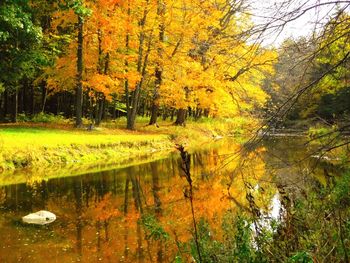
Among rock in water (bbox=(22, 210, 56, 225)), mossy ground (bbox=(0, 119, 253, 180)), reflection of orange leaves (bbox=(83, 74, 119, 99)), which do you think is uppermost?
reflection of orange leaves (bbox=(83, 74, 119, 99))

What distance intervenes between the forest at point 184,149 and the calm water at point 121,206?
5 centimetres

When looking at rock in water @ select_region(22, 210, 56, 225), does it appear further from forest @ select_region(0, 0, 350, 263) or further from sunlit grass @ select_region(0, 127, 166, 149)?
sunlit grass @ select_region(0, 127, 166, 149)

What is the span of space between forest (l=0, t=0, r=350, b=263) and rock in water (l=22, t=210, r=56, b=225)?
21cm

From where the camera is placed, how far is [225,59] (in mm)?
4160

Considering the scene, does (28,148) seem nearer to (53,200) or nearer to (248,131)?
(53,200)

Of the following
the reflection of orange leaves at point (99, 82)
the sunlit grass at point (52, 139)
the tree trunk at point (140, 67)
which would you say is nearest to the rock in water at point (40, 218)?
the sunlit grass at point (52, 139)

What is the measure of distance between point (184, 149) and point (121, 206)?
5989mm

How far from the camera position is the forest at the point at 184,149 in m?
3.97

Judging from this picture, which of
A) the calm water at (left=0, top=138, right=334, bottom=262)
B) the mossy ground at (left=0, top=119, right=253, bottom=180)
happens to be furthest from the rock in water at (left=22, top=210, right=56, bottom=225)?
the mossy ground at (left=0, top=119, right=253, bottom=180)

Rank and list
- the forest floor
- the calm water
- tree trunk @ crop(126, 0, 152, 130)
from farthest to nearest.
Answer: tree trunk @ crop(126, 0, 152, 130) < the forest floor < the calm water

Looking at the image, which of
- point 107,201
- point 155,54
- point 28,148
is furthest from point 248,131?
point 155,54

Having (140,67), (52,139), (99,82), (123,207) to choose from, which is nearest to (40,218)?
(123,207)

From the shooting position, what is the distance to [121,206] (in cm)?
1134

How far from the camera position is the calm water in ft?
23.3
